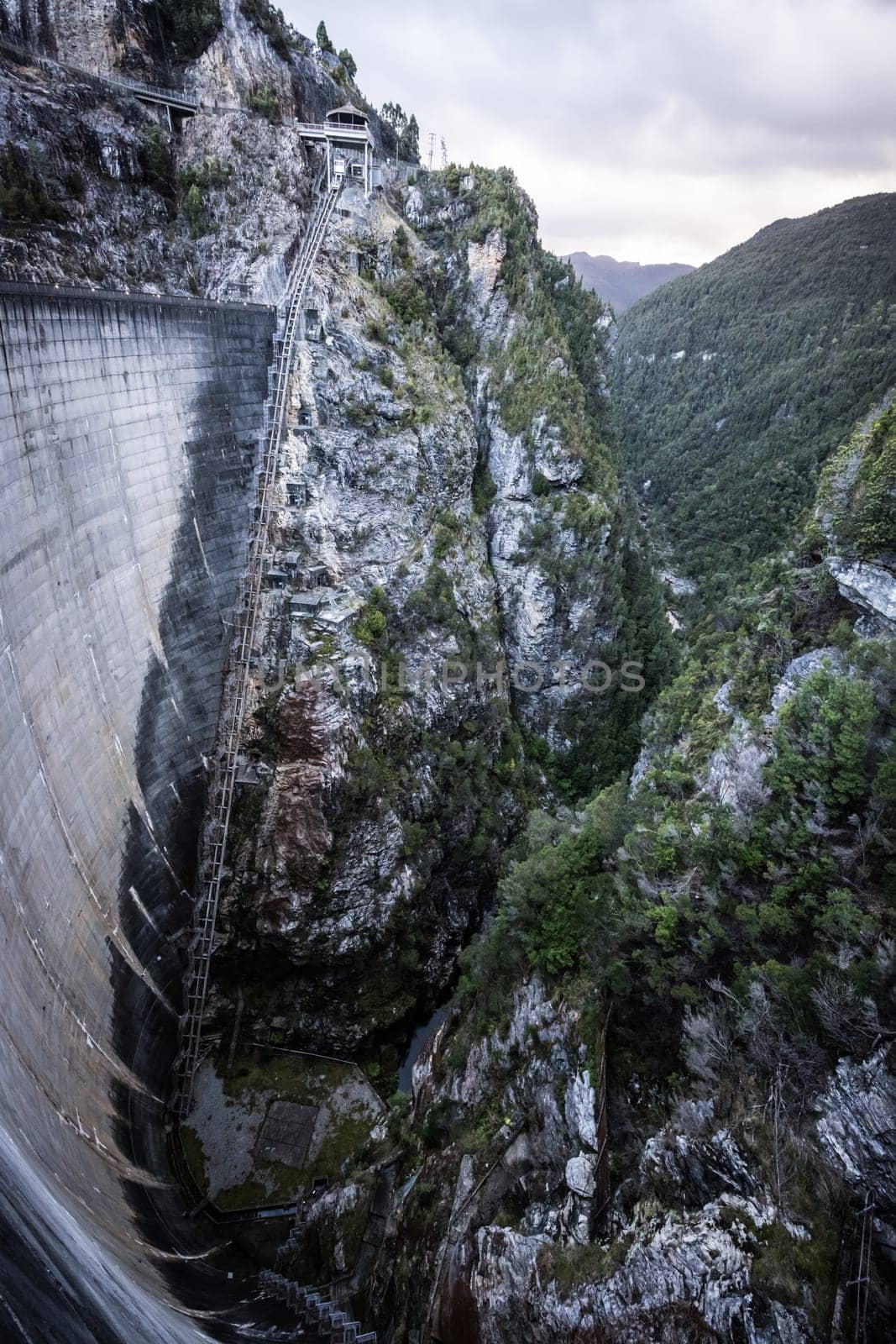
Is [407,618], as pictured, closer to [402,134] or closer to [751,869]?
[751,869]

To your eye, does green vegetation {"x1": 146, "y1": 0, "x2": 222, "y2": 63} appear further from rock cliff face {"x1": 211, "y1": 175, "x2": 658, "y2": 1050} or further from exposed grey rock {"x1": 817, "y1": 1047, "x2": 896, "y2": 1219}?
exposed grey rock {"x1": 817, "y1": 1047, "x2": 896, "y2": 1219}

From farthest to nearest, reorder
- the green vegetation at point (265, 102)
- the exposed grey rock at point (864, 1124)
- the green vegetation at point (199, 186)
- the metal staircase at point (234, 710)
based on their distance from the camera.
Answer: the green vegetation at point (265, 102) → the green vegetation at point (199, 186) → the metal staircase at point (234, 710) → the exposed grey rock at point (864, 1124)

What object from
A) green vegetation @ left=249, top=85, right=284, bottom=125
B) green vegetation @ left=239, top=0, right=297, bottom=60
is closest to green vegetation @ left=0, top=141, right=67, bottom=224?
green vegetation @ left=249, top=85, right=284, bottom=125

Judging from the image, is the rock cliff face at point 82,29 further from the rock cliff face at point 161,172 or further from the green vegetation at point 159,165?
the green vegetation at point 159,165

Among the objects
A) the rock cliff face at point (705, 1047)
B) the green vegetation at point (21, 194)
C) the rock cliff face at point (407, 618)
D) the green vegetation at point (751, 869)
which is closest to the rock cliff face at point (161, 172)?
the green vegetation at point (21, 194)

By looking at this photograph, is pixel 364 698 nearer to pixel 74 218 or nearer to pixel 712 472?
pixel 74 218

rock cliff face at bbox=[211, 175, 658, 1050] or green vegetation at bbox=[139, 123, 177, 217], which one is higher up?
green vegetation at bbox=[139, 123, 177, 217]

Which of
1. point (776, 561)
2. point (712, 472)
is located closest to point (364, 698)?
point (776, 561)
